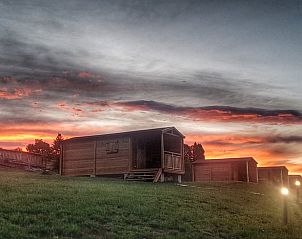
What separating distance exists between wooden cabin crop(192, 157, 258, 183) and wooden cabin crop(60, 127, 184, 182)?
16.8 m

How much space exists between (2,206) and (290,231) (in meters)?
13.0

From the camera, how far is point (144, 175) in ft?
134

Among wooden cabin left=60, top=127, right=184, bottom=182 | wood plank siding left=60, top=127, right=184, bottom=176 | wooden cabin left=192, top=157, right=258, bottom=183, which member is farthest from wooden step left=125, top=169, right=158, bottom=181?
wooden cabin left=192, top=157, right=258, bottom=183

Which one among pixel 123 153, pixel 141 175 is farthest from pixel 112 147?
pixel 141 175

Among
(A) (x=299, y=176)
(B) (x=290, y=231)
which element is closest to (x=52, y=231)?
(B) (x=290, y=231)

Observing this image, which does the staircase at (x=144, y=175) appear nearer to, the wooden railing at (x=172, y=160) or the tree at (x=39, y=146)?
the wooden railing at (x=172, y=160)

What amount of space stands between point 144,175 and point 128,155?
2.68 meters

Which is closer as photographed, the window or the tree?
the window

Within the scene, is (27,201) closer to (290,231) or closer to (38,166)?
(290,231)

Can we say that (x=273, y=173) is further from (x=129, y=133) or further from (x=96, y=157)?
(x=96, y=157)

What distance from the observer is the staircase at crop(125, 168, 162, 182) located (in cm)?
4065

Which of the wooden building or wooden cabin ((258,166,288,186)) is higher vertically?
the wooden building

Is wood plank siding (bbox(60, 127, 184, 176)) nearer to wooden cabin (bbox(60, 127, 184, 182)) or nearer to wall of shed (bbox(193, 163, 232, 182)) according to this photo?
wooden cabin (bbox(60, 127, 184, 182))

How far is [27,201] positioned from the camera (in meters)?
18.7
